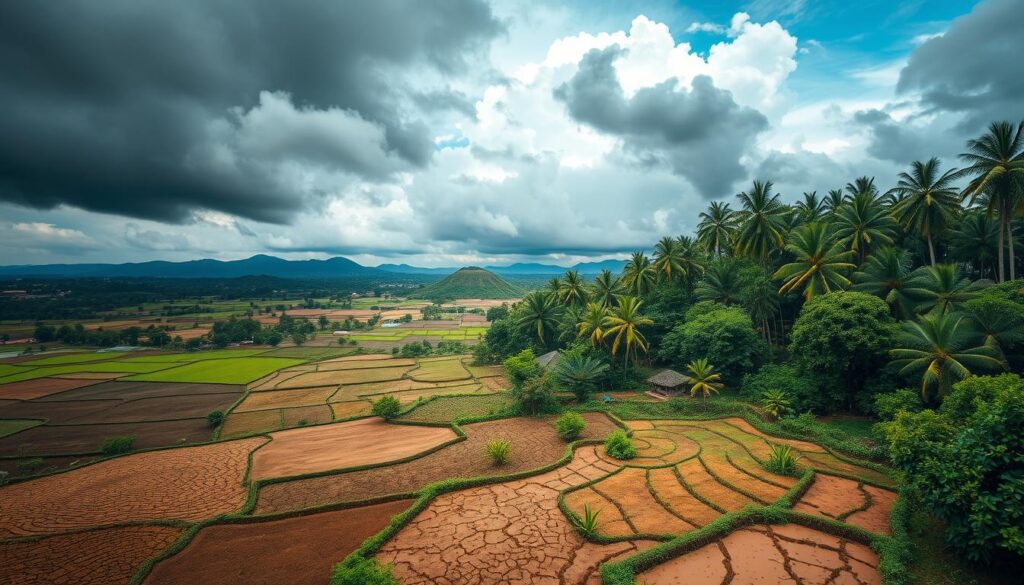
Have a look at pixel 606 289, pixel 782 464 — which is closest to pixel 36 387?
pixel 606 289

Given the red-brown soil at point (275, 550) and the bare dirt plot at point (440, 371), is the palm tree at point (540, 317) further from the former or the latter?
the red-brown soil at point (275, 550)

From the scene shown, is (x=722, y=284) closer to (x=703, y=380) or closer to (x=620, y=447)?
(x=703, y=380)

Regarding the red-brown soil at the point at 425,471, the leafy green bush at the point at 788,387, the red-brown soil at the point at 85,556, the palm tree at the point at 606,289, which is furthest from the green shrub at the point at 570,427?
the palm tree at the point at 606,289

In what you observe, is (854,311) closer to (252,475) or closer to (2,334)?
(252,475)

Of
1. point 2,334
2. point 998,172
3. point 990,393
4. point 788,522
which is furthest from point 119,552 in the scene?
point 2,334

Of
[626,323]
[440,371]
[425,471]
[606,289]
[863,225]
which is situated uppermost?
[863,225]

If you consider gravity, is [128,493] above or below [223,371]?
above

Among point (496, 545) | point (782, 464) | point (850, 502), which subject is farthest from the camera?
point (782, 464)
